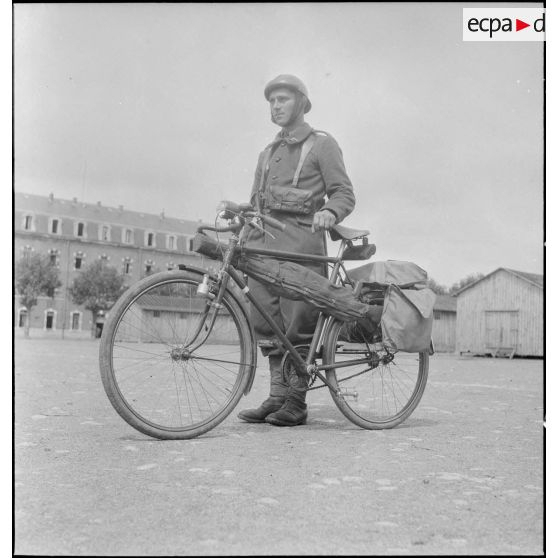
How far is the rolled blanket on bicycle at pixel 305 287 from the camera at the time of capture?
11.2 feet

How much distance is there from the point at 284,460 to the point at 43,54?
2.29 meters

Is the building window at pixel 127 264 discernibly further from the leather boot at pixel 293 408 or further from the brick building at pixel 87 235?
the leather boot at pixel 293 408

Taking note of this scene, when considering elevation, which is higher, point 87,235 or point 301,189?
point 87,235

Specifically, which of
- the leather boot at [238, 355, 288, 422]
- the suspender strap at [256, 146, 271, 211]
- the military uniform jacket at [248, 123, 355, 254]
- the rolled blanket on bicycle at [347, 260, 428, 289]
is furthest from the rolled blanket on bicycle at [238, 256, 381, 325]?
the suspender strap at [256, 146, 271, 211]

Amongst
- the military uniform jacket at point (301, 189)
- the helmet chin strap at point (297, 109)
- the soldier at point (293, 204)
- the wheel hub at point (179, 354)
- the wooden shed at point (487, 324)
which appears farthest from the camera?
the wooden shed at point (487, 324)

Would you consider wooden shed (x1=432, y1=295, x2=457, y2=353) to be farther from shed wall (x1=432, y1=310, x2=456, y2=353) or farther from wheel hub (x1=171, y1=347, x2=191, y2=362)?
wheel hub (x1=171, y1=347, x2=191, y2=362)

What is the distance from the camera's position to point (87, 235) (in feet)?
51.6

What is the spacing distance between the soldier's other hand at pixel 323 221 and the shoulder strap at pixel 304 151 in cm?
41

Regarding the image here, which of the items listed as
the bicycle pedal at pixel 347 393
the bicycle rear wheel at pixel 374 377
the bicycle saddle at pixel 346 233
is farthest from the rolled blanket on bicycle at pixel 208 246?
the bicycle pedal at pixel 347 393

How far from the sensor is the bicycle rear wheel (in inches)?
144

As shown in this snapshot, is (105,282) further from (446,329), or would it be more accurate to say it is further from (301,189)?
(446,329)

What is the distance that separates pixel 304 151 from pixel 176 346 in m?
1.62

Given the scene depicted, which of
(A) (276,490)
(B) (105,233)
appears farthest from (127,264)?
(A) (276,490)
